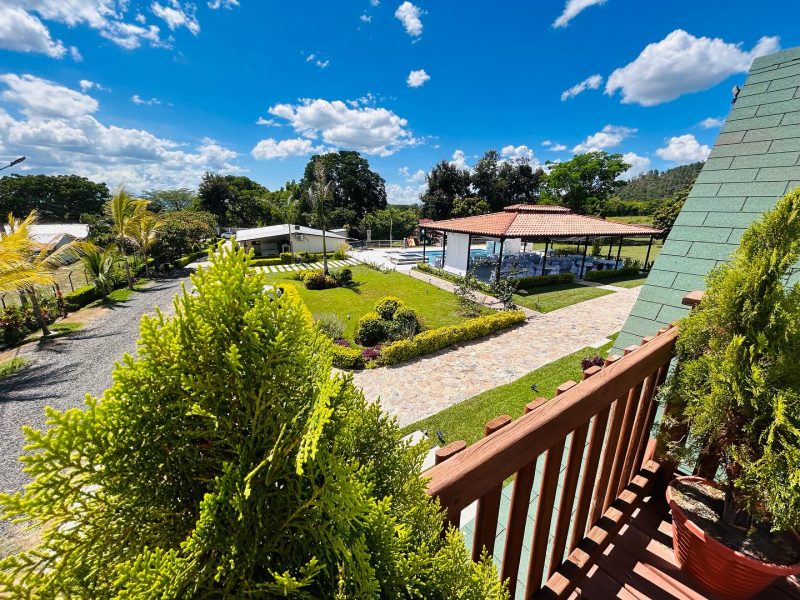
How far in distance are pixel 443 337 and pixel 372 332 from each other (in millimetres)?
2212

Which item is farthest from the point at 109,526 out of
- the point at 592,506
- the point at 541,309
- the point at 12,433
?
the point at 541,309

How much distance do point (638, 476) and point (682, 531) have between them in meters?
0.47

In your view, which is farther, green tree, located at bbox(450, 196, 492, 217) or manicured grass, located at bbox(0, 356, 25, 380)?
green tree, located at bbox(450, 196, 492, 217)

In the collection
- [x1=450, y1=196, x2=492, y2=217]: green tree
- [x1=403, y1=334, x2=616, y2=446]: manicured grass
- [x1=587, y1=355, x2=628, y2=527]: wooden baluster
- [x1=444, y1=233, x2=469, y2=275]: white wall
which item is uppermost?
[x1=450, y1=196, x2=492, y2=217]: green tree

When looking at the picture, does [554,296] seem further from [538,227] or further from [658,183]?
[658,183]

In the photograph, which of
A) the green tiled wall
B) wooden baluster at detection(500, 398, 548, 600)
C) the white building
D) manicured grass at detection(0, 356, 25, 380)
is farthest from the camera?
the white building

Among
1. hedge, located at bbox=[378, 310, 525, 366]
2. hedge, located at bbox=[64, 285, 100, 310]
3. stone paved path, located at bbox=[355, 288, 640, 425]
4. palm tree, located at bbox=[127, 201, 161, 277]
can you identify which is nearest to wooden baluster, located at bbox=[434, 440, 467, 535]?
stone paved path, located at bbox=[355, 288, 640, 425]

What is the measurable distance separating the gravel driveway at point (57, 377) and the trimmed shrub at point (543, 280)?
49.3ft

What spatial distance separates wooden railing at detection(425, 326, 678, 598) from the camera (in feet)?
3.93

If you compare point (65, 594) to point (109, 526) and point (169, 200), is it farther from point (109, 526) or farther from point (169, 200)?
point (169, 200)

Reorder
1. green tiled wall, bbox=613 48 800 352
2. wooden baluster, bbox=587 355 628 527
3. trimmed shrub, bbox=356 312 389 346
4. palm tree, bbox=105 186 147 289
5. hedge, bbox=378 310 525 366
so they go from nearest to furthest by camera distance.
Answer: wooden baluster, bbox=587 355 628 527 → green tiled wall, bbox=613 48 800 352 → hedge, bbox=378 310 525 366 → trimmed shrub, bbox=356 312 389 346 → palm tree, bbox=105 186 147 289

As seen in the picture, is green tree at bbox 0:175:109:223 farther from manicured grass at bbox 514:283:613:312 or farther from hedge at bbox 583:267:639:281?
hedge at bbox 583:267:639:281

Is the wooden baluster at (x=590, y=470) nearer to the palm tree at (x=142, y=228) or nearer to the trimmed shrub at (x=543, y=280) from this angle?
the trimmed shrub at (x=543, y=280)

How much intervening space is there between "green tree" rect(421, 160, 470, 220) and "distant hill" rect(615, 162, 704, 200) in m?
39.7
